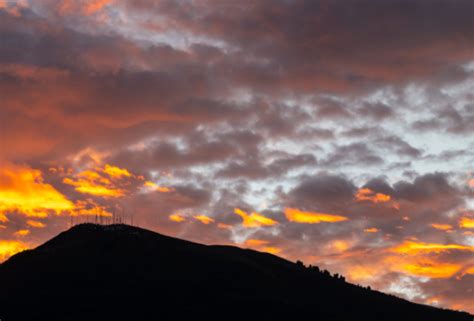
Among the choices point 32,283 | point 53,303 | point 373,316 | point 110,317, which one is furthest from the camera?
point 373,316

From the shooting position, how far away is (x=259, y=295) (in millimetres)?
183000

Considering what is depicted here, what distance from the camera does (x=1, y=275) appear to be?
19675cm

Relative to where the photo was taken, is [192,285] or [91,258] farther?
[91,258]

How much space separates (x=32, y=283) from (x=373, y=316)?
312 ft

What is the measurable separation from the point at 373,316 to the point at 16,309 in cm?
9761

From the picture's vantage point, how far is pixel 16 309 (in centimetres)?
16475

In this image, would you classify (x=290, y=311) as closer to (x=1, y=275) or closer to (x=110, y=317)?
(x=110, y=317)

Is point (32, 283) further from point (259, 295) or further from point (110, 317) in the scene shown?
point (259, 295)

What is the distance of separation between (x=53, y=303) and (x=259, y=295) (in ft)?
174

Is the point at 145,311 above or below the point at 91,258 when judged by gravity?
below

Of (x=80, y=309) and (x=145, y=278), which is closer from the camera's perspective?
(x=80, y=309)

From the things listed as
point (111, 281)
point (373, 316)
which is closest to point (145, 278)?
Answer: point (111, 281)

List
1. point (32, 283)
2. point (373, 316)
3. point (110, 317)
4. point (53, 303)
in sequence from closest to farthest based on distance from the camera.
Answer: point (110, 317)
point (53, 303)
point (32, 283)
point (373, 316)

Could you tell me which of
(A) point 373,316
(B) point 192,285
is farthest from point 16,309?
(A) point 373,316
